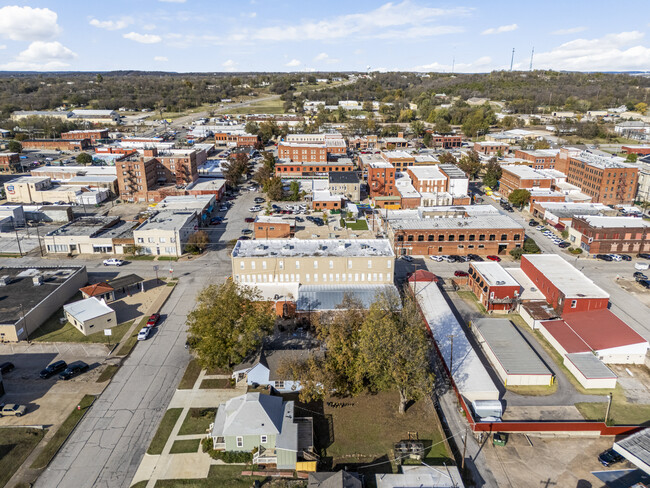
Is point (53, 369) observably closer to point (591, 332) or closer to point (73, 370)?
point (73, 370)

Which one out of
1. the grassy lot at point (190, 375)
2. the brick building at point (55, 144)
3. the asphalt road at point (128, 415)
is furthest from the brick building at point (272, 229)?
the brick building at point (55, 144)

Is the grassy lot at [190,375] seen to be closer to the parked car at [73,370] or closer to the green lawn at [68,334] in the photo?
the parked car at [73,370]

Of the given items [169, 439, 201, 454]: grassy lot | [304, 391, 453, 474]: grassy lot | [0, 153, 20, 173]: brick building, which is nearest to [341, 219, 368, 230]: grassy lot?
[304, 391, 453, 474]: grassy lot

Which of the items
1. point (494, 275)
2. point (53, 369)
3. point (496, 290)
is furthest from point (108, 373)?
point (494, 275)

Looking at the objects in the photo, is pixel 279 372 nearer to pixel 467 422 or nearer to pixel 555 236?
pixel 467 422

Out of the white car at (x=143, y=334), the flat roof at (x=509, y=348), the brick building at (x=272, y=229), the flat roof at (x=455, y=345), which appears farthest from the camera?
the brick building at (x=272, y=229)

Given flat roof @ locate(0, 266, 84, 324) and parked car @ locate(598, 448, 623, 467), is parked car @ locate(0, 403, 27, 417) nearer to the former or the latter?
flat roof @ locate(0, 266, 84, 324)

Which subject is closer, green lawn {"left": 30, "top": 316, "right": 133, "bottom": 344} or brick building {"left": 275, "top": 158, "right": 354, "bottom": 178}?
green lawn {"left": 30, "top": 316, "right": 133, "bottom": 344}
